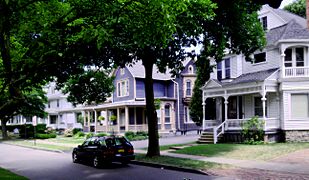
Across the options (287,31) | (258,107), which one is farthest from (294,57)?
(258,107)

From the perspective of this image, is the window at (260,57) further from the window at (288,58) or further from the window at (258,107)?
the window at (258,107)

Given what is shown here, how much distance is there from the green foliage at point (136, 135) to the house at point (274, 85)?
343 inches

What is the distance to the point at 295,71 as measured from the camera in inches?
953

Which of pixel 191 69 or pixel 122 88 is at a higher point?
pixel 191 69

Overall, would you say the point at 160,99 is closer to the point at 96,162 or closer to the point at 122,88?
the point at 122,88

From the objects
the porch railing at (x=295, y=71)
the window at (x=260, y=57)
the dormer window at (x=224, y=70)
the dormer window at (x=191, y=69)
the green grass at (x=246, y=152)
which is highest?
the dormer window at (x=191, y=69)

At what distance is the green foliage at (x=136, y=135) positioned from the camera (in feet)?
114

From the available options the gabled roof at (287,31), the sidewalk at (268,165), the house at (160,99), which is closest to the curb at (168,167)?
the sidewalk at (268,165)

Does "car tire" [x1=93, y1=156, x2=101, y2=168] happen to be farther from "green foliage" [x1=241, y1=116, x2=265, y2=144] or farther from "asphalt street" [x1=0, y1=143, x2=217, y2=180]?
"green foliage" [x1=241, y1=116, x2=265, y2=144]

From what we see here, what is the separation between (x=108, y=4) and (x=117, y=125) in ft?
116

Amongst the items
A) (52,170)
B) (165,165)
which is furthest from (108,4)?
(52,170)

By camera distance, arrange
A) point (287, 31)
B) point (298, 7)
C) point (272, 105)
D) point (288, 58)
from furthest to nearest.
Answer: point (298, 7) < point (272, 105) < point (287, 31) < point (288, 58)

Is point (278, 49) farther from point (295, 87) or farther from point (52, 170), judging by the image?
point (52, 170)

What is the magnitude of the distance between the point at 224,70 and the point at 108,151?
15882 millimetres
